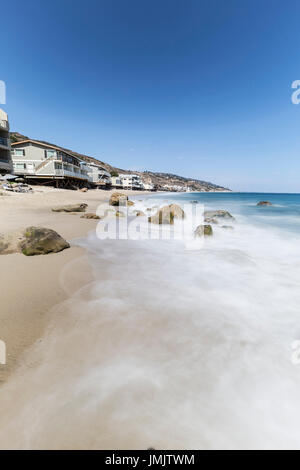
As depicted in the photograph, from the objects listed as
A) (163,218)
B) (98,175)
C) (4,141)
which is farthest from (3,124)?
(98,175)

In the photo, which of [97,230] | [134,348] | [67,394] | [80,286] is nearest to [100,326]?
[134,348]

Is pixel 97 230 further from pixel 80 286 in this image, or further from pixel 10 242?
pixel 80 286

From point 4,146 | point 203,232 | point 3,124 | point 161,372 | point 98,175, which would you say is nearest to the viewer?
point 161,372

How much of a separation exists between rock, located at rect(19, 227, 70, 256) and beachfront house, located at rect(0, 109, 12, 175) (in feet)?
103

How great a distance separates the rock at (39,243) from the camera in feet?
15.9

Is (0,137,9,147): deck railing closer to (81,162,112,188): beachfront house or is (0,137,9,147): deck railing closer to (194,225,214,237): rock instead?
(81,162,112,188): beachfront house

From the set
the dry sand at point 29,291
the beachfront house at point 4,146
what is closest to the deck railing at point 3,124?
the beachfront house at point 4,146

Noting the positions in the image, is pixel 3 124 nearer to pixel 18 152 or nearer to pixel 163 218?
pixel 18 152

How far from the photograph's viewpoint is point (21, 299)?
3154 mm

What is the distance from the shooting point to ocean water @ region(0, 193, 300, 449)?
1599 millimetres

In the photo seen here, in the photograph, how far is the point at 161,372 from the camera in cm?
213

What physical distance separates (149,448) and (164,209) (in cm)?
1176

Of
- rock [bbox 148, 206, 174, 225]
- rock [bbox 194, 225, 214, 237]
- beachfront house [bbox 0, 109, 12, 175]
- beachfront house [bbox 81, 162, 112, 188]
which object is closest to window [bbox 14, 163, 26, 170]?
beachfront house [bbox 0, 109, 12, 175]

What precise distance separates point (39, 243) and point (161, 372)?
449cm
